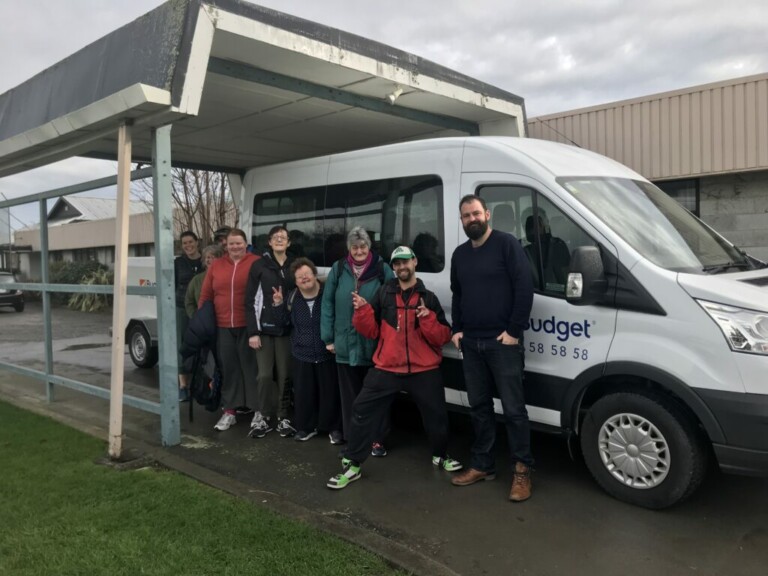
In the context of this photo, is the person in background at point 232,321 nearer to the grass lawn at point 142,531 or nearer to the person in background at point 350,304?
the person in background at point 350,304

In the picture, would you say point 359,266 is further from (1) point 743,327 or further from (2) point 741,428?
(2) point 741,428

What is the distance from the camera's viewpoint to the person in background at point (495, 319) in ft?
12.7

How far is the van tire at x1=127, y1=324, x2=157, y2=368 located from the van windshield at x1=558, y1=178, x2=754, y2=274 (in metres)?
6.55

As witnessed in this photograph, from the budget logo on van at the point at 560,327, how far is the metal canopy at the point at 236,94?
109 inches

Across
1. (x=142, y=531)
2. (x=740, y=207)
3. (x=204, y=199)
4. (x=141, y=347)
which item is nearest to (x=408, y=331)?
(x=142, y=531)

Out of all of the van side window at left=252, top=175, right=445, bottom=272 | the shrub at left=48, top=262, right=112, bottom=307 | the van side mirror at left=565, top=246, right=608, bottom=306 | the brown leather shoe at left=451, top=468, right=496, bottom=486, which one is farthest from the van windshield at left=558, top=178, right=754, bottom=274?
the shrub at left=48, top=262, right=112, bottom=307

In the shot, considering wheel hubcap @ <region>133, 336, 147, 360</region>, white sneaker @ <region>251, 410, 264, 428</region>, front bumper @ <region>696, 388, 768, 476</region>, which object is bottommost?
white sneaker @ <region>251, 410, 264, 428</region>

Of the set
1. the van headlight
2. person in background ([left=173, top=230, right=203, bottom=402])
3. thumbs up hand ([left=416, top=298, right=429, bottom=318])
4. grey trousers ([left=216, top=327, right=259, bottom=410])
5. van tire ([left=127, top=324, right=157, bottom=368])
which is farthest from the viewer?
van tire ([left=127, top=324, right=157, bottom=368])

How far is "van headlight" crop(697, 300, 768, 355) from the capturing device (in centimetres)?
328

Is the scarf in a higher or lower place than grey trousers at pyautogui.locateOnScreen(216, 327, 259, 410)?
higher

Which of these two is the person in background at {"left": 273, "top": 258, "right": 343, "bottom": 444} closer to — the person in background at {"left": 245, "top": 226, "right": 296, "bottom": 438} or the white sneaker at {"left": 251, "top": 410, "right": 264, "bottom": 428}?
the person in background at {"left": 245, "top": 226, "right": 296, "bottom": 438}

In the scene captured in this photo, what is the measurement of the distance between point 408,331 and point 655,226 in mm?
1831

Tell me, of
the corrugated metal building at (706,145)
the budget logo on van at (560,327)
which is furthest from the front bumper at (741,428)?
the corrugated metal building at (706,145)

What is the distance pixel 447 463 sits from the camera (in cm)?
454
